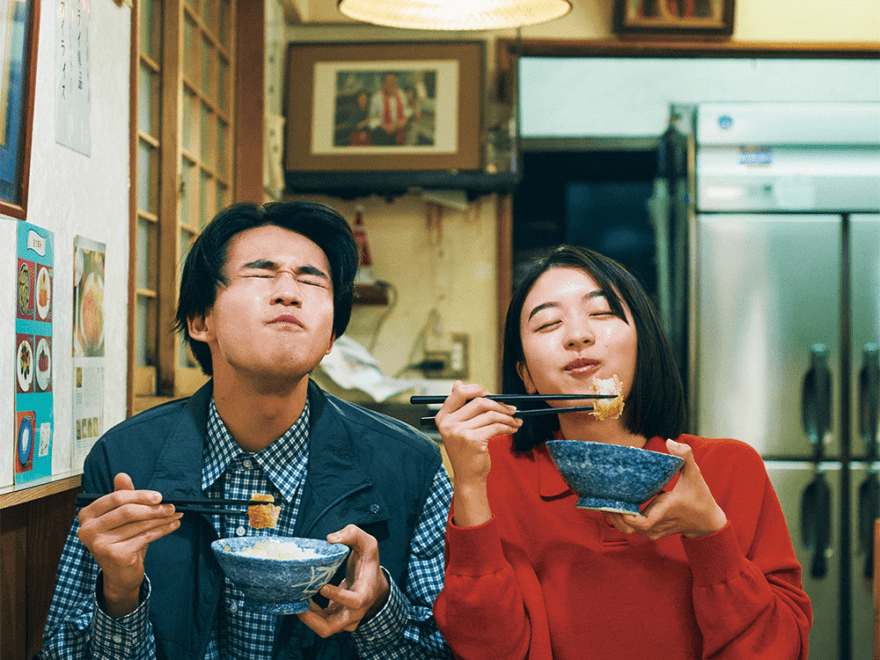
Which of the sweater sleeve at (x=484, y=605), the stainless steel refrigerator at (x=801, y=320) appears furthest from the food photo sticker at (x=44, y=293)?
the stainless steel refrigerator at (x=801, y=320)

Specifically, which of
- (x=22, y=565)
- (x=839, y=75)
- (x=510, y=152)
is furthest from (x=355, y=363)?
(x=839, y=75)

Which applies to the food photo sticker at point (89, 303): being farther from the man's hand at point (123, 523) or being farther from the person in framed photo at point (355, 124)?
the person in framed photo at point (355, 124)

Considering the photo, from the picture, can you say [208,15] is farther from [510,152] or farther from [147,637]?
[147,637]

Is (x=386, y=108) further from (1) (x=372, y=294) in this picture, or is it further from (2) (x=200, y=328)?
(2) (x=200, y=328)

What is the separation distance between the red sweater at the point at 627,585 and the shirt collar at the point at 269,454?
14.8 inches

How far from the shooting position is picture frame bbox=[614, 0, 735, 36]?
3.82m

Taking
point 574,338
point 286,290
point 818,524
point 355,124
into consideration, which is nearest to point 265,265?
point 286,290

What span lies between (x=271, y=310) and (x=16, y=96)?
1.77ft

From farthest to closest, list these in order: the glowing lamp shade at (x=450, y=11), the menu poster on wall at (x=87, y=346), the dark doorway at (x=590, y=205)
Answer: the dark doorway at (x=590, y=205) → the glowing lamp shade at (x=450, y=11) → the menu poster on wall at (x=87, y=346)

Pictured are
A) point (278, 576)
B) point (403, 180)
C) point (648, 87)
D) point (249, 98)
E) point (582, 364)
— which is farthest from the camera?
point (648, 87)

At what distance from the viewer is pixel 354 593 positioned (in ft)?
4.12

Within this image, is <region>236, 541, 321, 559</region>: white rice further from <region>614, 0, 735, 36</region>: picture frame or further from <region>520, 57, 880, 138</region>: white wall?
<region>520, 57, 880, 138</region>: white wall

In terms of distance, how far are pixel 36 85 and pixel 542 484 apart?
1147mm

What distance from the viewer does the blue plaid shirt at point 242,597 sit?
4.40ft
